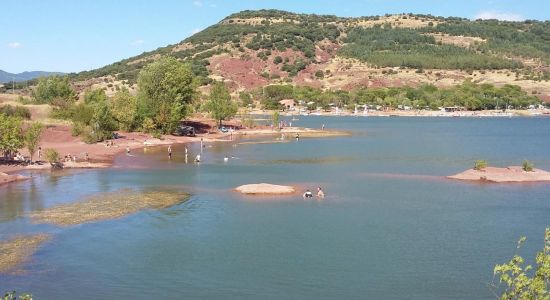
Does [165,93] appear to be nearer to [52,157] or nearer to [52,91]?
[52,91]

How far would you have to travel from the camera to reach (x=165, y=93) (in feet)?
388

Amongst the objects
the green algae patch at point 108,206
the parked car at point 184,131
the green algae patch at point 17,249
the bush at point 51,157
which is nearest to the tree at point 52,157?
the bush at point 51,157

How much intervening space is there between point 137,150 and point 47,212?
160ft

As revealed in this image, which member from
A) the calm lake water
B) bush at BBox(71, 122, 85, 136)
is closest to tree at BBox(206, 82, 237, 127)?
bush at BBox(71, 122, 85, 136)

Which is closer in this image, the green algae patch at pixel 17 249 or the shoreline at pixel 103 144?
the green algae patch at pixel 17 249

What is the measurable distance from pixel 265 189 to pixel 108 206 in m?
15.2

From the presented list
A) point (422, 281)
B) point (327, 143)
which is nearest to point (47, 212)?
point (422, 281)

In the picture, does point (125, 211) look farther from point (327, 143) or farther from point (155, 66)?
point (155, 66)

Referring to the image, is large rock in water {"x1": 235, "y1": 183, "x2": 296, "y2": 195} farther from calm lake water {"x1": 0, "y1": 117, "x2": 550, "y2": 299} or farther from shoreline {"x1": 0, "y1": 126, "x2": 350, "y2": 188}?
shoreline {"x1": 0, "y1": 126, "x2": 350, "y2": 188}

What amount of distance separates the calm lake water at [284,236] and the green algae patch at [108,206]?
1.56m

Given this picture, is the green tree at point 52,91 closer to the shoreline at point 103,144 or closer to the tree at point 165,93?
the tree at point 165,93

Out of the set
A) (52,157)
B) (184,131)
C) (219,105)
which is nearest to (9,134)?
(52,157)

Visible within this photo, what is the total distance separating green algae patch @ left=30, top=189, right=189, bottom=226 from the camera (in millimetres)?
45906

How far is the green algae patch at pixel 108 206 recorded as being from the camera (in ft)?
151
